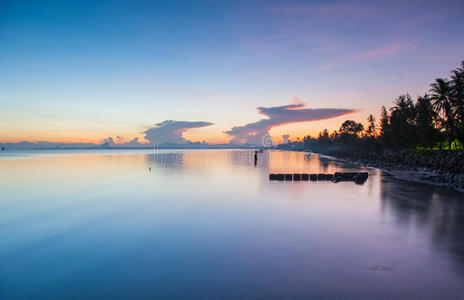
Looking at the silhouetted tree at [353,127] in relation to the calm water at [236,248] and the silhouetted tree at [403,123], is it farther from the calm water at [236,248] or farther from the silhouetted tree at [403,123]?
the calm water at [236,248]

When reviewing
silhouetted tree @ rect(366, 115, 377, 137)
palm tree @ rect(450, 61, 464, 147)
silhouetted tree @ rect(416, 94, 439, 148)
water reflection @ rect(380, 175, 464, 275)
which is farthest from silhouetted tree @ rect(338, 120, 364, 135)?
water reflection @ rect(380, 175, 464, 275)

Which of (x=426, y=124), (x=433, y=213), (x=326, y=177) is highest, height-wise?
(x=426, y=124)

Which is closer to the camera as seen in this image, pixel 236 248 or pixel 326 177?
pixel 236 248

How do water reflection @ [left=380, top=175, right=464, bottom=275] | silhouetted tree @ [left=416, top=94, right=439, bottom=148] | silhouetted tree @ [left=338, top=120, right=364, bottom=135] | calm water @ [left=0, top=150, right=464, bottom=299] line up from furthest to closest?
silhouetted tree @ [left=338, top=120, right=364, bottom=135] < silhouetted tree @ [left=416, top=94, right=439, bottom=148] < water reflection @ [left=380, top=175, right=464, bottom=275] < calm water @ [left=0, top=150, right=464, bottom=299]

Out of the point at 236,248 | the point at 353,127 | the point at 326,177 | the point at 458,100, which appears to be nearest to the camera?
the point at 236,248

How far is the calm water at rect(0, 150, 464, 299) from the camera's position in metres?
8.89

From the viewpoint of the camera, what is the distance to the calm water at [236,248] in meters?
8.89

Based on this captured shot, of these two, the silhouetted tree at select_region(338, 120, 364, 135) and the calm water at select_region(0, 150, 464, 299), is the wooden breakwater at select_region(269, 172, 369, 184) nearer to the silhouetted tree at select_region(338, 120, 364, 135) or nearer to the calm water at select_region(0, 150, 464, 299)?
the calm water at select_region(0, 150, 464, 299)

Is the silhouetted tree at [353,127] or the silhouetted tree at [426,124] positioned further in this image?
the silhouetted tree at [353,127]

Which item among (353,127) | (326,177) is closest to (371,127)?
(353,127)

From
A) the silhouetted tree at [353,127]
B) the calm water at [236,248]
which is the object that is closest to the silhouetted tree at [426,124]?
the calm water at [236,248]

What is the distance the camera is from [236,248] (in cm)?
1252

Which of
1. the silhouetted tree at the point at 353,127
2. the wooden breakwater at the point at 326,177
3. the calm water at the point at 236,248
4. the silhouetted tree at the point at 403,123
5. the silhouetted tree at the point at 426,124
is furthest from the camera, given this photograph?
the silhouetted tree at the point at 353,127

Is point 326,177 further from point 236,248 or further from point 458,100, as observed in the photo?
point 458,100
